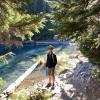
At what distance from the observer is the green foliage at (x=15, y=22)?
411 cm

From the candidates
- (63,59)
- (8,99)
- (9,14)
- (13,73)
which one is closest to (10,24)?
(9,14)

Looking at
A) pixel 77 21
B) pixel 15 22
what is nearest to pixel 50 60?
pixel 77 21

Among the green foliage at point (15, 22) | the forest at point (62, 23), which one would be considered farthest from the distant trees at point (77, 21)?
the green foliage at point (15, 22)

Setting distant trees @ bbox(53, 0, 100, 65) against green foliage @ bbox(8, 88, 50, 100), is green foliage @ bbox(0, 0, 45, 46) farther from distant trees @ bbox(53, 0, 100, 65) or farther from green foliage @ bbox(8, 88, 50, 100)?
distant trees @ bbox(53, 0, 100, 65)

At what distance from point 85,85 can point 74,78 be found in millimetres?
2264

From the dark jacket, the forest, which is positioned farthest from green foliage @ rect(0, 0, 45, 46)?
the dark jacket

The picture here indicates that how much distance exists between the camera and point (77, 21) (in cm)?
984

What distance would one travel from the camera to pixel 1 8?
13.4 ft

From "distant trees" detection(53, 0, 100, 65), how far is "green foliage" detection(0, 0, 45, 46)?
4311mm

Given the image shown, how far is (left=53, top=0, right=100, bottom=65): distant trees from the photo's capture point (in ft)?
28.9

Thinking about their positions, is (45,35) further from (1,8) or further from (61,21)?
(1,8)

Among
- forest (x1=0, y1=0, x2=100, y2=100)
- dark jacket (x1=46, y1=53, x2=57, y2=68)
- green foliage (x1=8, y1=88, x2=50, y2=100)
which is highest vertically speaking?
forest (x1=0, y1=0, x2=100, y2=100)

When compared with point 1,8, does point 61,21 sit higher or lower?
lower

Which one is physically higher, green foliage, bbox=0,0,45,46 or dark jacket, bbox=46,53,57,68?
green foliage, bbox=0,0,45,46
